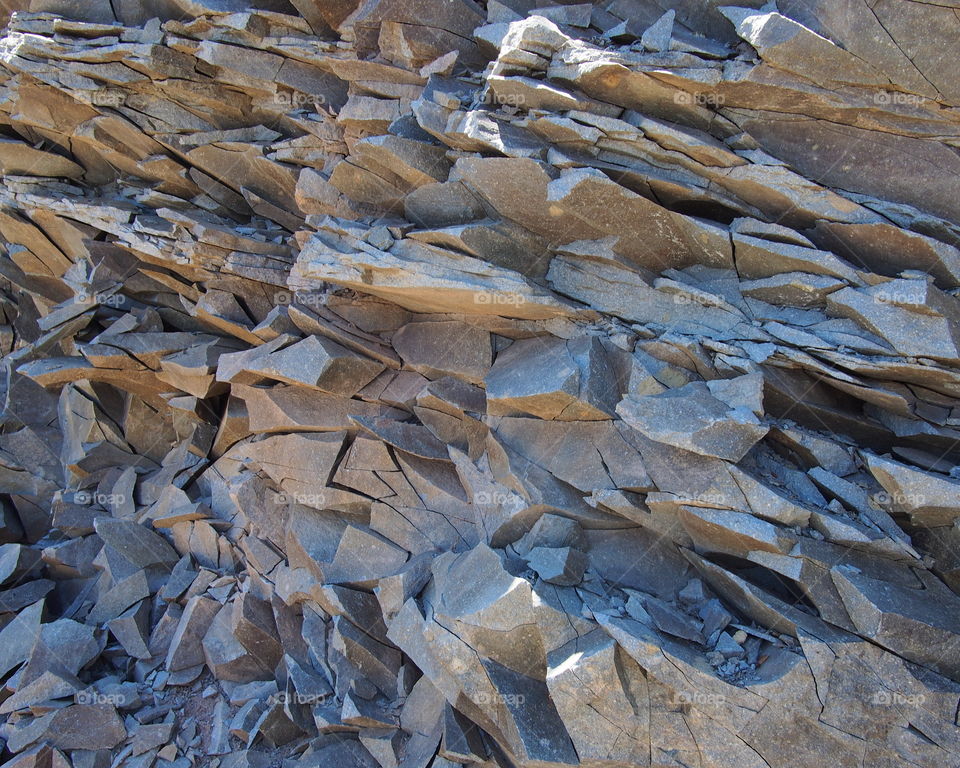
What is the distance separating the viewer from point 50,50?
14.5 metres

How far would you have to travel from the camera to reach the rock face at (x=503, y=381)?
28.6 feet

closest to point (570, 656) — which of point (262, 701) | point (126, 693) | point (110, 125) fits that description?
point (262, 701)

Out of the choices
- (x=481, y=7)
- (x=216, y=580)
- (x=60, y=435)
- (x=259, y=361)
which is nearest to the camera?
(x=481, y=7)

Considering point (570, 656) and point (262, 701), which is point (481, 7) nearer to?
point (570, 656)

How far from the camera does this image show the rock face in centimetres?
873

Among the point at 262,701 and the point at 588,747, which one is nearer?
the point at 588,747

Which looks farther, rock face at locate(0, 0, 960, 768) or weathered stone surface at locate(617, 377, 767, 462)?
weathered stone surface at locate(617, 377, 767, 462)

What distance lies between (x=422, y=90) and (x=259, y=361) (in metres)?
5.93

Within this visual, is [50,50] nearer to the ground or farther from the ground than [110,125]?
farther from the ground

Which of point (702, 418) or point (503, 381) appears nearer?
point (702, 418)

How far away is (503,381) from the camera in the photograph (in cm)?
1136

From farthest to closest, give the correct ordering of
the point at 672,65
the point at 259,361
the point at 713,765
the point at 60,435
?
the point at 60,435, the point at 259,361, the point at 672,65, the point at 713,765

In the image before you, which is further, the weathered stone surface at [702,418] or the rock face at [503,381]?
the weathered stone surface at [702,418]

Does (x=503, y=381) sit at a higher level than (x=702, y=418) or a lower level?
lower
